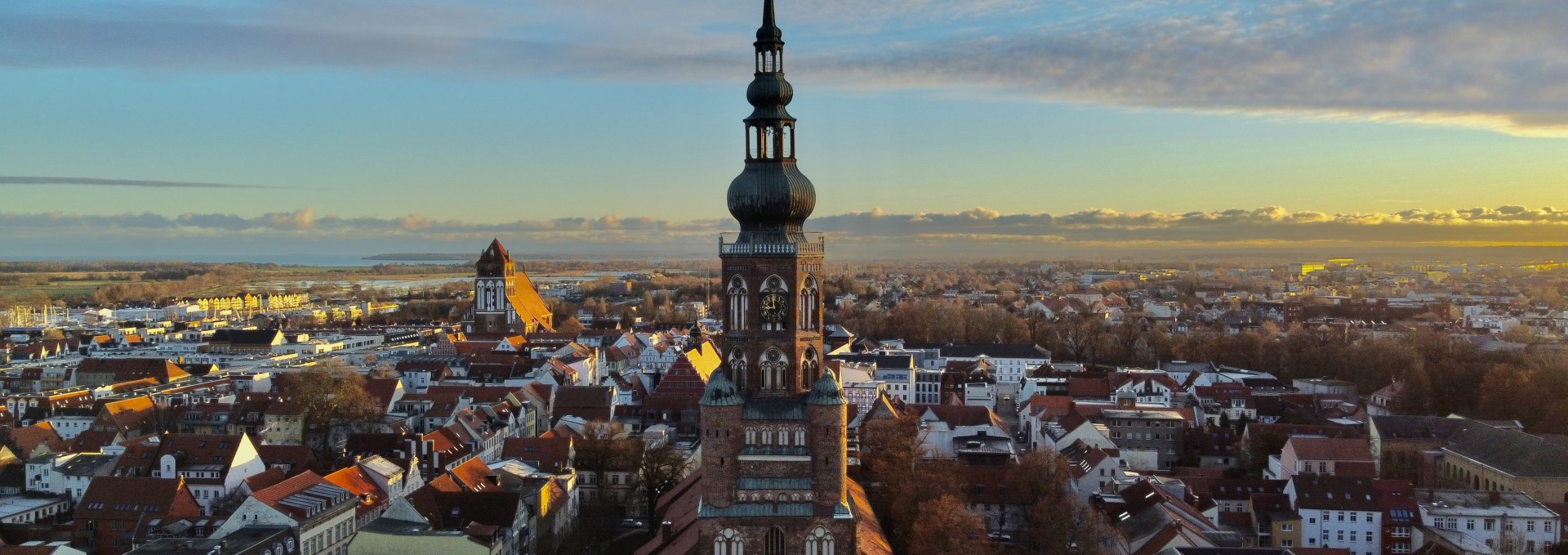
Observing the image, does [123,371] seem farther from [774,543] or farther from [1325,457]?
[1325,457]

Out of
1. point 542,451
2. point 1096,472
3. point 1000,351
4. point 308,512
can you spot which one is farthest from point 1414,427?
point 308,512

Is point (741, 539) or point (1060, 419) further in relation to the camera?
point (1060, 419)

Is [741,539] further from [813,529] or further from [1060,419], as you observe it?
[1060,419]

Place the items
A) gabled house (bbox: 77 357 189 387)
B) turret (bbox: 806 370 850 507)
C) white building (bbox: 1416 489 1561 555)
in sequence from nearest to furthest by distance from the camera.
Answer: turret (bbox: 806 370 850 507)
white building (bbox: 1416 489 1561 555)
gabled house (bbox: 77 357 189 387)

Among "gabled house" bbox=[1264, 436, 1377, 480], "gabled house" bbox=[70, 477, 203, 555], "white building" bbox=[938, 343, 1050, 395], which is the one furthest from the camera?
"white building" bbox=[938, 343, 1050, 395]

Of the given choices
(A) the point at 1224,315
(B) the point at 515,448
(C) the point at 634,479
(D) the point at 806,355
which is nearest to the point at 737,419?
(D) the point at 806,355

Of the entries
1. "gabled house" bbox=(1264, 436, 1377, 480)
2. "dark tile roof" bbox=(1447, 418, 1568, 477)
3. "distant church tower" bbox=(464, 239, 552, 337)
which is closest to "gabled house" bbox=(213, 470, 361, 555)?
"gabled house" bbox=(1264, 436, 1377, 480)

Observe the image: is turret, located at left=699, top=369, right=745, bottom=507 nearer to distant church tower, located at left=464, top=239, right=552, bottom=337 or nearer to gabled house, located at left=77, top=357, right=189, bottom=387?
gabled house, located at left=77, top=357, right=189, bottom=387
